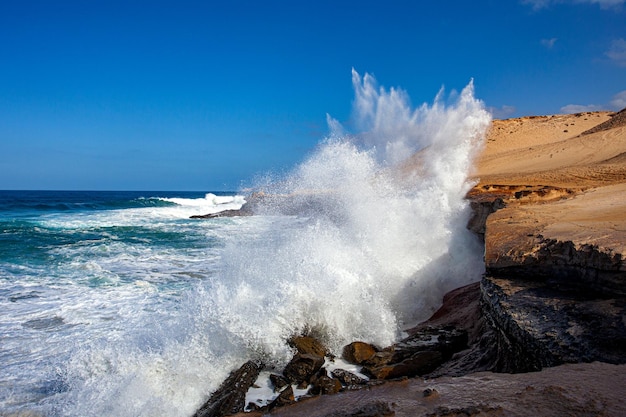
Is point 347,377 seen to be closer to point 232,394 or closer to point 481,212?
point 232,394

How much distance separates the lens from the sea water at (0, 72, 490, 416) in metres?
4.57

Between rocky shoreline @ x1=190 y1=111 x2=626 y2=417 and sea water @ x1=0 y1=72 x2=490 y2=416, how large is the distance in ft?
1.62

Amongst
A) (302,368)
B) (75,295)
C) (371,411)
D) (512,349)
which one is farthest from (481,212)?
(75,295)

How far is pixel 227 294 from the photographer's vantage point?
19.6ft

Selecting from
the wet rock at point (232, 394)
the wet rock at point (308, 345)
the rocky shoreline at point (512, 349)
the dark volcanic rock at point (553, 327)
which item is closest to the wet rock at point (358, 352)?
the rocky shoreline at point (512, 349)

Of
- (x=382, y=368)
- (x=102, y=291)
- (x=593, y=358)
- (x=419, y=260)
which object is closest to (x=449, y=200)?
(x=419, y=260)

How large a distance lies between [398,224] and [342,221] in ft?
5.18

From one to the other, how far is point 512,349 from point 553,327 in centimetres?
41

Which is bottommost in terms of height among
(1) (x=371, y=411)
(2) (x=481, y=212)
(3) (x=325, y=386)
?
(3) (x=325, y=386)

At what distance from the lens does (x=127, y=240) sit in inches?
590

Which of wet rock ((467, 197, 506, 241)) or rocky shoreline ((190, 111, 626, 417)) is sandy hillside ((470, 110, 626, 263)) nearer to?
rocky shoreline ((190, 111, 626, 417))

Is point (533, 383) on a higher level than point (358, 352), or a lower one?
higher

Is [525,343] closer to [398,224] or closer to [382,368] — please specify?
[382,368]

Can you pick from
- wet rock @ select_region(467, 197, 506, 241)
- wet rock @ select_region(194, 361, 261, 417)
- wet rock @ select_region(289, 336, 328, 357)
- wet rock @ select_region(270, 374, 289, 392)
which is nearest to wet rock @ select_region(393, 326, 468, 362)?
wet rock @ select_region(289, 336, 328, 357)
